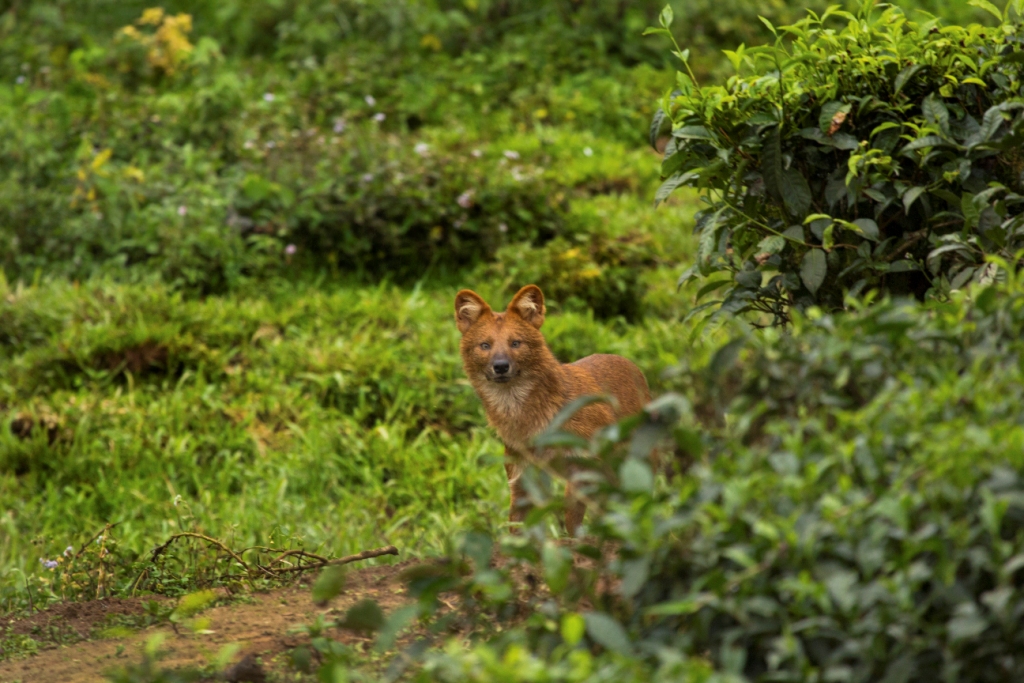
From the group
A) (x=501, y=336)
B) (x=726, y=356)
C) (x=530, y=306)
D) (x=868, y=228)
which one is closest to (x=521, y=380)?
(x=501, y=336)

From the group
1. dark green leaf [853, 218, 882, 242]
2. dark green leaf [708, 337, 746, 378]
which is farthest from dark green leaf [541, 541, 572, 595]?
dark green leaf [853, 218, 882, 242]

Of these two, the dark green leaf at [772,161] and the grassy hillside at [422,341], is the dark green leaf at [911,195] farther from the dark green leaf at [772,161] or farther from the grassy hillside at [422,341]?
the grassy hillside at [422,341]

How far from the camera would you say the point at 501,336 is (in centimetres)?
518

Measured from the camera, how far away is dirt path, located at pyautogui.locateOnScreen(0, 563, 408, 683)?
362 cm

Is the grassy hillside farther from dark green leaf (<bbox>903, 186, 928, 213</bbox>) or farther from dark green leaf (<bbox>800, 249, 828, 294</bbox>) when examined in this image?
dark green leaf (<bbox>903, 186, 928, 213</bbox>)

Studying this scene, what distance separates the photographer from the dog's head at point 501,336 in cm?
511

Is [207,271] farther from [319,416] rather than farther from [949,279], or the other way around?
[949,279]

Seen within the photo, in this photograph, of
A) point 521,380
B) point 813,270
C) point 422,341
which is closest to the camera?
point 813,270

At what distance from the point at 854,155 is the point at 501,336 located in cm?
185

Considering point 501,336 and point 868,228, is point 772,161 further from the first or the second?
point 501,336

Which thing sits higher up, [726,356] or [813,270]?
[726,356]

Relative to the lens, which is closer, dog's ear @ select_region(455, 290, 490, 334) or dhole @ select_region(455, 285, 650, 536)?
dhole @ select_region(455, 285, 650, 536)

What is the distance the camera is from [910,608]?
83.4 inches

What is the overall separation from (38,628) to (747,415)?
290 centimetres
